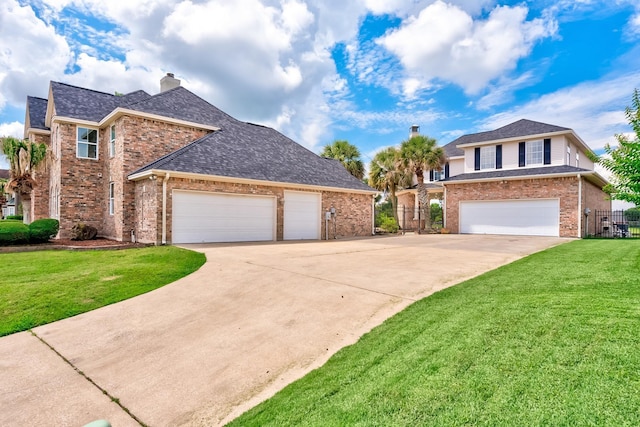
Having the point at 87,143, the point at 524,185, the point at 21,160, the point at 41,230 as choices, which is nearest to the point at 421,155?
the point at 524,185

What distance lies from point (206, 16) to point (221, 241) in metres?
8.98

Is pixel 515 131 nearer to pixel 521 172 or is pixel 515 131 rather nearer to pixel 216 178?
pixel 521 172

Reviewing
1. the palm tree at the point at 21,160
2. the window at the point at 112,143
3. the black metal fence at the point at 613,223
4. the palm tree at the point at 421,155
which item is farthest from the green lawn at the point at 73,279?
the black metal fence at the point at 613,223

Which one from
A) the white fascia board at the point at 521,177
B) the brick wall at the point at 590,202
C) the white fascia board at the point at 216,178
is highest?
the white fascia board at the point at 521,177

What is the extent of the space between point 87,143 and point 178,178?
7567 millimetres

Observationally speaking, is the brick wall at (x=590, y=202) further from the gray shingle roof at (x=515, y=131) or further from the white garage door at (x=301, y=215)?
the white garage door at (x=301, y=215)

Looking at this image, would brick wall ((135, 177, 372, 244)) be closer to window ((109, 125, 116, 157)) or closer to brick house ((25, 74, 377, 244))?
brick house ((25, 74, 377, 244))

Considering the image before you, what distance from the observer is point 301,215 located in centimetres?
1717

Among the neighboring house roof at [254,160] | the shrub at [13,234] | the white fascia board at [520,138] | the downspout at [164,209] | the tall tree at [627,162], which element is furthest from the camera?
the white fascia board at [520,138]

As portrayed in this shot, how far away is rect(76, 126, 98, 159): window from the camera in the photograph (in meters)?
16.5

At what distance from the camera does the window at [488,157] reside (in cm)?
2245

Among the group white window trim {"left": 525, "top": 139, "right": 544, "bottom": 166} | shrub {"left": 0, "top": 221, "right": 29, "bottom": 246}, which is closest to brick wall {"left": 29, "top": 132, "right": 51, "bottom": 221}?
shrub {"left": 0, "top": 221, "right": 29, "bottom": 246}

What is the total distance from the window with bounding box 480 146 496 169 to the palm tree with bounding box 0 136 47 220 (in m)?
25.9

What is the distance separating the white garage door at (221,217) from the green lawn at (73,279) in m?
2.90
